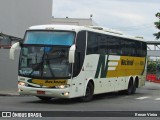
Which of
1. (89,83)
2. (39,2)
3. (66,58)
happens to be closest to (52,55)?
(66,58)

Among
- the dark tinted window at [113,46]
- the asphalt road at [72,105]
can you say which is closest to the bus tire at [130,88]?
the dark tinted window at [113,46]

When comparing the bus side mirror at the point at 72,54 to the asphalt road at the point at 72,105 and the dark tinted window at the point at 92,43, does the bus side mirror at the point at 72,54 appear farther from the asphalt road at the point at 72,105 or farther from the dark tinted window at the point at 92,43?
the dark tinted window at the point at 92,43

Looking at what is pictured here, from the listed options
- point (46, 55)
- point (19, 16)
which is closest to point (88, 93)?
point (46, 55)

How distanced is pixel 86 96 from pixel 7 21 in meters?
17.6

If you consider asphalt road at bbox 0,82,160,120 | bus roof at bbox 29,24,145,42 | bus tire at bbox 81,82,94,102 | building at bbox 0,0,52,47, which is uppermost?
building at bbox 0,0,52,47

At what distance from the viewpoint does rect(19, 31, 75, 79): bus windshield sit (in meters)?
19.9

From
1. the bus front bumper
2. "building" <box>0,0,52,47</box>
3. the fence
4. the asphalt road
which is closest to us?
the asphalt road

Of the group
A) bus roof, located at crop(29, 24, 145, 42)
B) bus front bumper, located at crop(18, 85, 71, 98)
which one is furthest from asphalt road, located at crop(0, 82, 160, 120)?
bus roof, located at crop(29, 24, 145, 42)

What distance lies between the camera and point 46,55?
2008 cm

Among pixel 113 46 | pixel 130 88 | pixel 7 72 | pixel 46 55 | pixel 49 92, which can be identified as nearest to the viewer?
pixel 49 92

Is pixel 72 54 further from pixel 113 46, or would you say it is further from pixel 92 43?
pixel 113 46

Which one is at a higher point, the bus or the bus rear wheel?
the bus

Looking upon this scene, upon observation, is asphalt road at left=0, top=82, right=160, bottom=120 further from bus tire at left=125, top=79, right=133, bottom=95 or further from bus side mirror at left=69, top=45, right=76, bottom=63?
bus tire at left=125, top=79, right=133, bottom=95

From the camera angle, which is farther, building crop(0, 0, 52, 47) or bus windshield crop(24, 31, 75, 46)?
building crop(0, 0, 52, 47)
